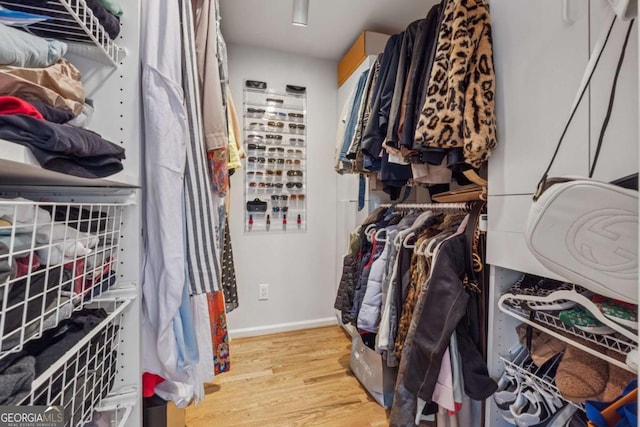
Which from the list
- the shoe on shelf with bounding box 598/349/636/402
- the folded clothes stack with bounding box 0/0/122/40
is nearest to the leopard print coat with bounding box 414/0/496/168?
the shoe on shelf with bounding box 598/349/636/402

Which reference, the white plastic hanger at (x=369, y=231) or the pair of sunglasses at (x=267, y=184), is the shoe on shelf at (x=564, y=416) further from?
the pair of sunglasses at (x=267, y=184)

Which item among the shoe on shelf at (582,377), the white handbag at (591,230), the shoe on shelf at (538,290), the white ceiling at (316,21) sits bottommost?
the shoe on shelf at (582,377)

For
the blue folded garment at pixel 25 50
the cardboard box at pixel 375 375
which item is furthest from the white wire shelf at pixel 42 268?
the cardboard box at pixel 375 375

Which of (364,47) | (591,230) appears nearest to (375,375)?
(591,230)

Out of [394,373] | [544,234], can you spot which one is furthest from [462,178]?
[394,373]

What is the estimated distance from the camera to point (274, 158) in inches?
91.3

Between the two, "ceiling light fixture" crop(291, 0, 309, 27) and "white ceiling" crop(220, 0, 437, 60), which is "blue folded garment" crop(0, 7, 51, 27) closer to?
"ceiling light fixture" crop(291, 0, 309, 27)

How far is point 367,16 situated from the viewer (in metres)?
1.87

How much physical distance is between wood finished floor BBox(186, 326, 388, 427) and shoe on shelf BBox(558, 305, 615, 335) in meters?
1.07

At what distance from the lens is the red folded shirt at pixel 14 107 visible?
376 mm

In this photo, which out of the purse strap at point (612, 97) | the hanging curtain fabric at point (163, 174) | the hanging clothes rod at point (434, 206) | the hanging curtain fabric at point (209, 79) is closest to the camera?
the purse strap at point (612, 97)

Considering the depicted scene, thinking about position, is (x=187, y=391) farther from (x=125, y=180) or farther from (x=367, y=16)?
(x=367, y=16)

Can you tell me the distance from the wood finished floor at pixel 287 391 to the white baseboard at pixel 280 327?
93 mm

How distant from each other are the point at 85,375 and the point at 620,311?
1.14m
